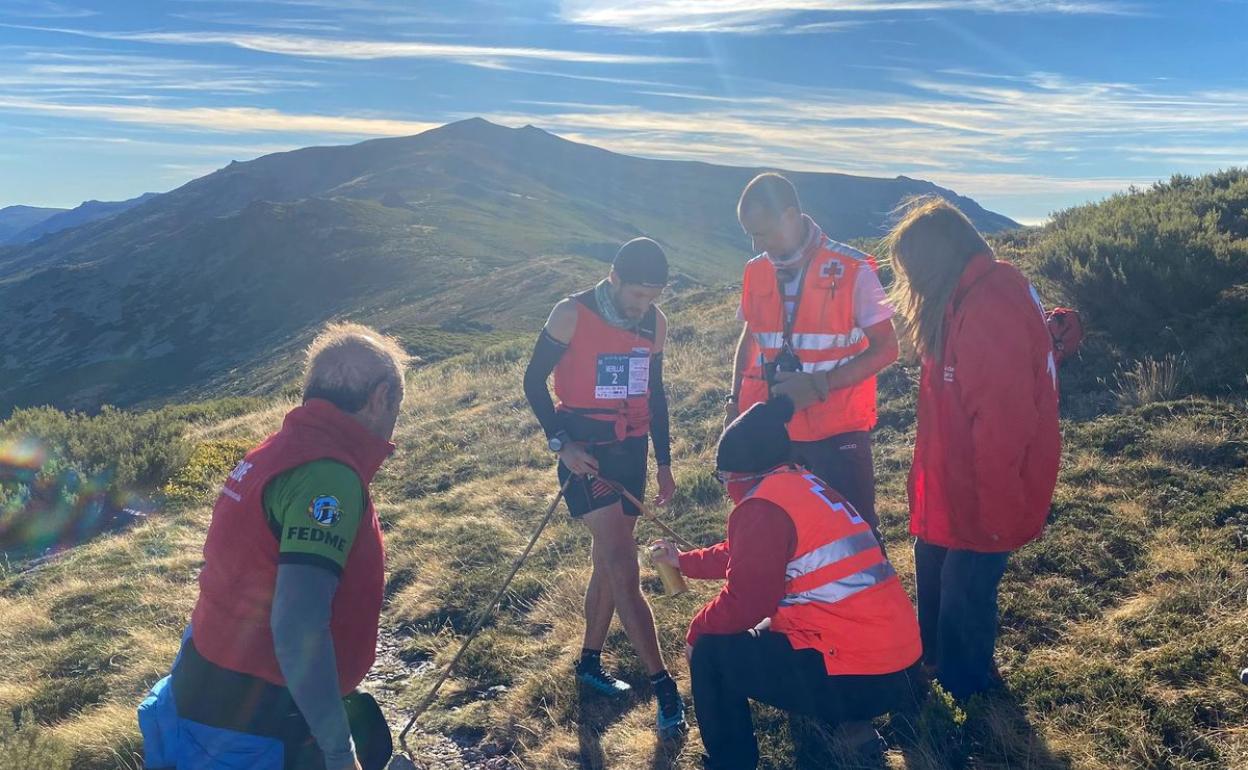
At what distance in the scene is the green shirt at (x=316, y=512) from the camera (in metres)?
2.35

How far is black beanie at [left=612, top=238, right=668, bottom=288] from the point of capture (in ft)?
14.1

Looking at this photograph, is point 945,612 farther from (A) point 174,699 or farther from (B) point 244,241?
(B) point 244,241

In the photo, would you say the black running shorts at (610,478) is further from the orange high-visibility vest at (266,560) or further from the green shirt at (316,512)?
the green shirt at (316,512)

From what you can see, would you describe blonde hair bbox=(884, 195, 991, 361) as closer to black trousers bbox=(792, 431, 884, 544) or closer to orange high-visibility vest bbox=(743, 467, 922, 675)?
black trousers bbox=(792, 431, 884, 544)

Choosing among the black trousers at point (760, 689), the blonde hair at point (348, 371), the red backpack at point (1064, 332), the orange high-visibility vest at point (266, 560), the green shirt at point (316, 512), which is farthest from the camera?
the red backpack at point (1064, 332)

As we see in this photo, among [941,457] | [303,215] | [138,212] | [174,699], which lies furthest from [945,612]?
[138,212]

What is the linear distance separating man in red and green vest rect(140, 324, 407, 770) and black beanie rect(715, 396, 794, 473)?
1.26 meters

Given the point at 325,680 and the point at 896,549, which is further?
the point at 896,549

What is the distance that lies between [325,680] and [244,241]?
8628 cm

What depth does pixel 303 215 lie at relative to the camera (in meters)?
79.8

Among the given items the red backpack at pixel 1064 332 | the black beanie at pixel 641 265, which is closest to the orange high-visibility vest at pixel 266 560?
the black beanie at pixel 641 265

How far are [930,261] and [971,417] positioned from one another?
686 mm

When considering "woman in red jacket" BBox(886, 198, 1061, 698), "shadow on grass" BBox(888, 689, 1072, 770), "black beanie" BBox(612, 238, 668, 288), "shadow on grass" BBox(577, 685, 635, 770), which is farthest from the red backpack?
"shadow on grass" BBox(577, 685, 635, 770)

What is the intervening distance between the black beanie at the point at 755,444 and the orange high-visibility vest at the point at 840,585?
0.29 feet
